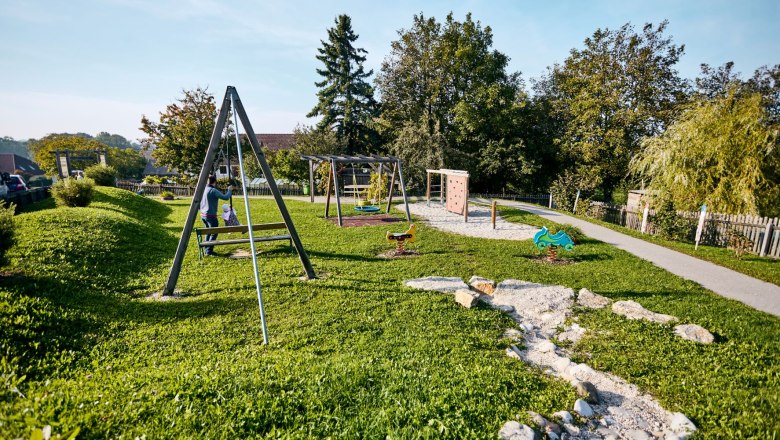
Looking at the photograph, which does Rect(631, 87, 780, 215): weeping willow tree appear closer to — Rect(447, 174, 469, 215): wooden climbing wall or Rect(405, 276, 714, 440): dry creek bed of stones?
Rect(447, 174, 469, 215): wooden climbing wall

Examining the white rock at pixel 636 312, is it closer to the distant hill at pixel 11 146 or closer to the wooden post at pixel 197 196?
the wooden post at pixel 197 196

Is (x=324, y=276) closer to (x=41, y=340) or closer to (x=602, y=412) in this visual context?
(x=41, y=340)

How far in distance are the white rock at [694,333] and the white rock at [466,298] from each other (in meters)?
2.95

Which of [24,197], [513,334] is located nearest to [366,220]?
[513,334]

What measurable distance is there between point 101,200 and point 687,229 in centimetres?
2324

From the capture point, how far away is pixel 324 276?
7840 mm

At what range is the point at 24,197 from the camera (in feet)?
48.4

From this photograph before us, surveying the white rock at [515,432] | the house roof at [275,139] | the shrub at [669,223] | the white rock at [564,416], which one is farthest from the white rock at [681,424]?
the house roof at [275,139]

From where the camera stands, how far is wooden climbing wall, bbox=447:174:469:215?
50.6ft

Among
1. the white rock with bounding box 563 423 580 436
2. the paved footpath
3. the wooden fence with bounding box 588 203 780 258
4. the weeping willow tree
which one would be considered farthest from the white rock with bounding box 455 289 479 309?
the weeping willow tree

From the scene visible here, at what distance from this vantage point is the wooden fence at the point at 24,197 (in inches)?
542

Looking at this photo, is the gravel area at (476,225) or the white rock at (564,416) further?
the gravel area at (476,225)

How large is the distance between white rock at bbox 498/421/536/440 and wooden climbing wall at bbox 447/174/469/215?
1240cm

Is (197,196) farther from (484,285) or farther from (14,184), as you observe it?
(14,184)
